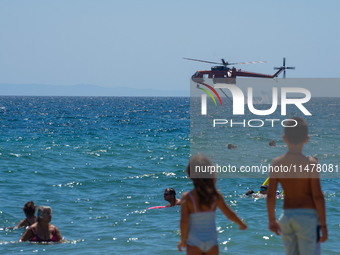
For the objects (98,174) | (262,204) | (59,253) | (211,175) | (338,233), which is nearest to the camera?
(211,175)

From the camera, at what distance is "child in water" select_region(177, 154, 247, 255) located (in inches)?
168

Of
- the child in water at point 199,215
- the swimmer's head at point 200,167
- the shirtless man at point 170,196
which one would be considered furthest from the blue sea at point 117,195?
the swimmer's head at point 200,167

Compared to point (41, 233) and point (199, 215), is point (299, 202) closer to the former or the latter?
point (199, 215)

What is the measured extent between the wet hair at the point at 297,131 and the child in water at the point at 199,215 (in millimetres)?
918

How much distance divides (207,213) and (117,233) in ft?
21.9

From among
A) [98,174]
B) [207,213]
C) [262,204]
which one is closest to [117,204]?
[262,204]

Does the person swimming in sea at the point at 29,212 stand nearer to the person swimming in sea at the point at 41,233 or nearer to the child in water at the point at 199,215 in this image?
the person swimming in sea at the point at 41,233

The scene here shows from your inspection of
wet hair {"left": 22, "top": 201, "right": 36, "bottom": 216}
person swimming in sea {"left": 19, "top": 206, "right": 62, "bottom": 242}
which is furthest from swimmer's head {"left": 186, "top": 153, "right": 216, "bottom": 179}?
wet hair {"left": 22, "top": 201, "right": 36, "bottom": 216}

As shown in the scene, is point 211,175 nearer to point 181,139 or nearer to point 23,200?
point 23,200

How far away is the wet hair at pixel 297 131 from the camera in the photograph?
431cm

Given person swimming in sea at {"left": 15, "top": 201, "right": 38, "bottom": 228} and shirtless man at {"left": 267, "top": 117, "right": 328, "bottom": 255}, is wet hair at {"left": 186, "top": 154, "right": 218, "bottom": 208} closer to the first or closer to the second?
shirtless man at {"left": 267, "top": 117, "right": 328, "bottom": 255}

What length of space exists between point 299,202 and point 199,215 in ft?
3.43

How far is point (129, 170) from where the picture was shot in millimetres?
21047

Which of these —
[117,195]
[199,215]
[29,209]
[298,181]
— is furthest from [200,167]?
[117,195]
